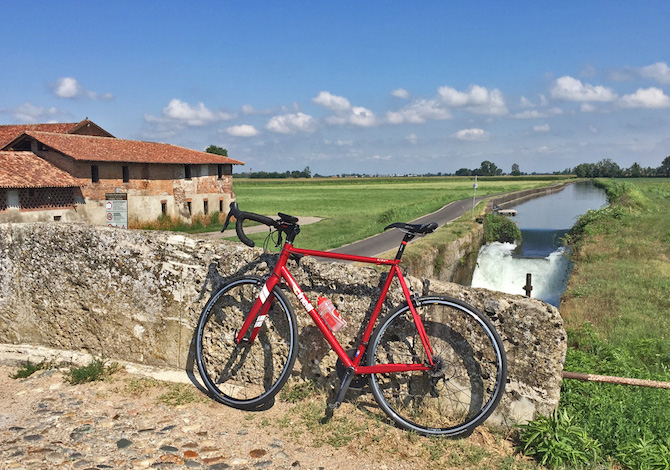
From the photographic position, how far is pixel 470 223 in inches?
1351

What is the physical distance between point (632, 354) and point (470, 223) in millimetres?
23941

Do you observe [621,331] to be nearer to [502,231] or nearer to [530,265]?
[530,265]

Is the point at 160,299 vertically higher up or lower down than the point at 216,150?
lower down

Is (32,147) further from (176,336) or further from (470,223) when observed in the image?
(176,336)

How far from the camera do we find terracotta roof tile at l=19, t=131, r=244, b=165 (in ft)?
106

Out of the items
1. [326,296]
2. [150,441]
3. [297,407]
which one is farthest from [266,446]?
[326,296]

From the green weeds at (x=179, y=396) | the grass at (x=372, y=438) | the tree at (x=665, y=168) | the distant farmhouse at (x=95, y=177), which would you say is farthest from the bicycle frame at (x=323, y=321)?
the tree at (x=665, y=168)

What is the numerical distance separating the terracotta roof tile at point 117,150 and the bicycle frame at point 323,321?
31129 mm

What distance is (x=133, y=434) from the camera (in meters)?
3.71

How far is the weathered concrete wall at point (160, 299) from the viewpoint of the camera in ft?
12.3

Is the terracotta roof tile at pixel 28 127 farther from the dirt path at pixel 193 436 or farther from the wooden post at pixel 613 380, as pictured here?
the wooden post at pixel 613 380

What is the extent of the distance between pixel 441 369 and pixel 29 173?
32.1 meters

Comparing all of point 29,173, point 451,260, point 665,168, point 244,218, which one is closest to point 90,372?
point 244,218

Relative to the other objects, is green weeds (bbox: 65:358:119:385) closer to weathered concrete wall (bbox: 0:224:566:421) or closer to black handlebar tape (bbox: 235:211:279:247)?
weathered concrete wall (bbox: 0:224:566:421)
